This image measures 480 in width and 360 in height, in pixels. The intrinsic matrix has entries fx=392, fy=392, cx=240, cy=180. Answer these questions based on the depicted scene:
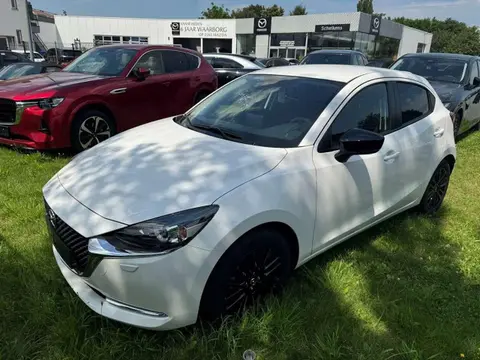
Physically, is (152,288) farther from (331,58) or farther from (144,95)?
(331,58)

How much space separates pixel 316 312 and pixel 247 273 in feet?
2.04

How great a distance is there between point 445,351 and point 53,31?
57.0m

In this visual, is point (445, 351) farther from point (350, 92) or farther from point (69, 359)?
point (69, 359)

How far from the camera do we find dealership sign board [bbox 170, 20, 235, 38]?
1785 inches

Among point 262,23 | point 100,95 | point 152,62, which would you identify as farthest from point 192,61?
point 262,23

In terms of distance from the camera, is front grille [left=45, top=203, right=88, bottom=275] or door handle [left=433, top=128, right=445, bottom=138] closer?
front grille [left=45, top=203, right=88, bottom=275]

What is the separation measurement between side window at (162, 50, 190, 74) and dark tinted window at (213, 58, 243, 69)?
4368 millimetres

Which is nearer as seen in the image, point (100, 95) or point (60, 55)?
point (100, 95)

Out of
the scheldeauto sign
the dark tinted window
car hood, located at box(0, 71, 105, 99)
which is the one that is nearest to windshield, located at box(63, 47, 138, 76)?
car hood, located at box(0, 71, 105, 99)

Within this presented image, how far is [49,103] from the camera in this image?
207 inches

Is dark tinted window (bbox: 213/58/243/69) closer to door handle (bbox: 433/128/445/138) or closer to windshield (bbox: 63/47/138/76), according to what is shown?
windshield (bbox: 63/47/138/76)

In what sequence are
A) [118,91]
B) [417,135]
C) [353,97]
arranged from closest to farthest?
[353,97] < [417,135] < [118,91]

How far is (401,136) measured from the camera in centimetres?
334

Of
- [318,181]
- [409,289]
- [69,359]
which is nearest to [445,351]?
[409,289]
